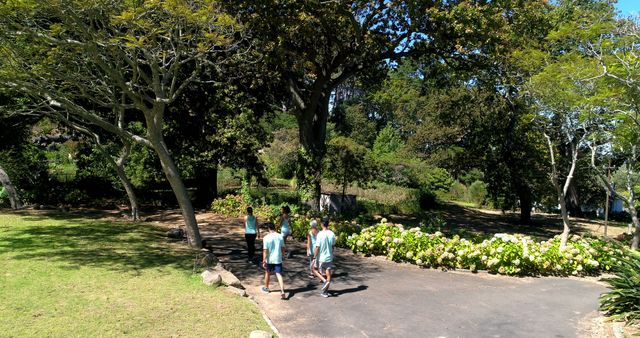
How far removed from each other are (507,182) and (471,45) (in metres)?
9.31

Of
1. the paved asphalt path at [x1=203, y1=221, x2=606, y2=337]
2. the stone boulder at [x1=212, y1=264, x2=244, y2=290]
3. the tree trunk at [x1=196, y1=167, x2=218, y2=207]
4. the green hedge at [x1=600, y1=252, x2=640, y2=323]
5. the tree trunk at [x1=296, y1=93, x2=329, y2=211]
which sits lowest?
the paved asphalt path at [x1=203, y1=221, x2=606, y2=337]

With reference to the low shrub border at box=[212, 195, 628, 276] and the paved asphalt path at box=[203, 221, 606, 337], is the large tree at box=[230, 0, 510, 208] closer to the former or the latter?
the low shrub border at box=[212, 195, 628, 276]

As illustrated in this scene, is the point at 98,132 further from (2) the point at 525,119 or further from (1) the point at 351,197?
(2) the point at 525,119

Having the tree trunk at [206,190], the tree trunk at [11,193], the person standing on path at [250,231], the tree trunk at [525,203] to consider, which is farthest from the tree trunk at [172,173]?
the tree trunk at [525,203]

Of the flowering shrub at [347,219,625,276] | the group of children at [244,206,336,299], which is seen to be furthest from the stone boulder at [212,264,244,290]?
the flowering shrub at [347,219,625,276]

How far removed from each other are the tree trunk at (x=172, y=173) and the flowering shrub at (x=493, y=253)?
4.62 metres

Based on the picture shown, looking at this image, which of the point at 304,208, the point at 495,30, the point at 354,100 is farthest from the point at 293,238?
the point at 354,100

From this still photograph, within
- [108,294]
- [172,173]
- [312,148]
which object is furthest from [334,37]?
[108,294]

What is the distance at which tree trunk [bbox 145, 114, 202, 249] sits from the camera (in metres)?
12.6

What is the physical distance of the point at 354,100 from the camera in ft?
231

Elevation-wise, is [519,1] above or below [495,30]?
above

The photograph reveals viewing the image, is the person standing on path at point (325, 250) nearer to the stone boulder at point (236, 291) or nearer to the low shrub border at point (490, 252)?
the stone boulder at point (236, 291)

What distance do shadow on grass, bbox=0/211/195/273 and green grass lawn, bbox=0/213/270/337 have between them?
2 centimetres

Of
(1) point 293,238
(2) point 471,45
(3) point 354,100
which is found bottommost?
(1) point 293,238
